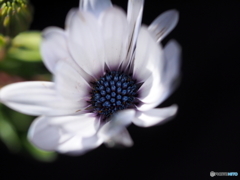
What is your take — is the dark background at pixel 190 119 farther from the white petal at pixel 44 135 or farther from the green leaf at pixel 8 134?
the white petal at pixel 44 135

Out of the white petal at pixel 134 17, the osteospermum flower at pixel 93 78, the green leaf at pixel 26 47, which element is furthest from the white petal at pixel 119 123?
the green leaf at pixel 26 47

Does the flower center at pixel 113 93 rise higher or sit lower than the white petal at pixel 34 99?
lower

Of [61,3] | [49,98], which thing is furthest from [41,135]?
[61,3]

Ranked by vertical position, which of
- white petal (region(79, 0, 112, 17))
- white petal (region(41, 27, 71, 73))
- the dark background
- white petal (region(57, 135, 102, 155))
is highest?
white petal (region(79, 0, 112, 17))

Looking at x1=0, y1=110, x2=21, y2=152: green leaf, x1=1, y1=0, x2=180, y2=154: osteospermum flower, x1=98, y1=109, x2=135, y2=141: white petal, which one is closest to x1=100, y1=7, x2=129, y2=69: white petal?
x1=1, y1=0, x2=180, y2=154: osteospermum flower

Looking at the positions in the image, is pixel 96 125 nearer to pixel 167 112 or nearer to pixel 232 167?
pixel 167 112

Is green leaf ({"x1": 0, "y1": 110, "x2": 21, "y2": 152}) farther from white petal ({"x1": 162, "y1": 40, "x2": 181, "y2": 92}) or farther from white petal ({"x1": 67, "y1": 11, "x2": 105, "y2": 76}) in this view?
white petal ({"x1": 162, "y1": 40, "x2": 181, "y2": 92})
